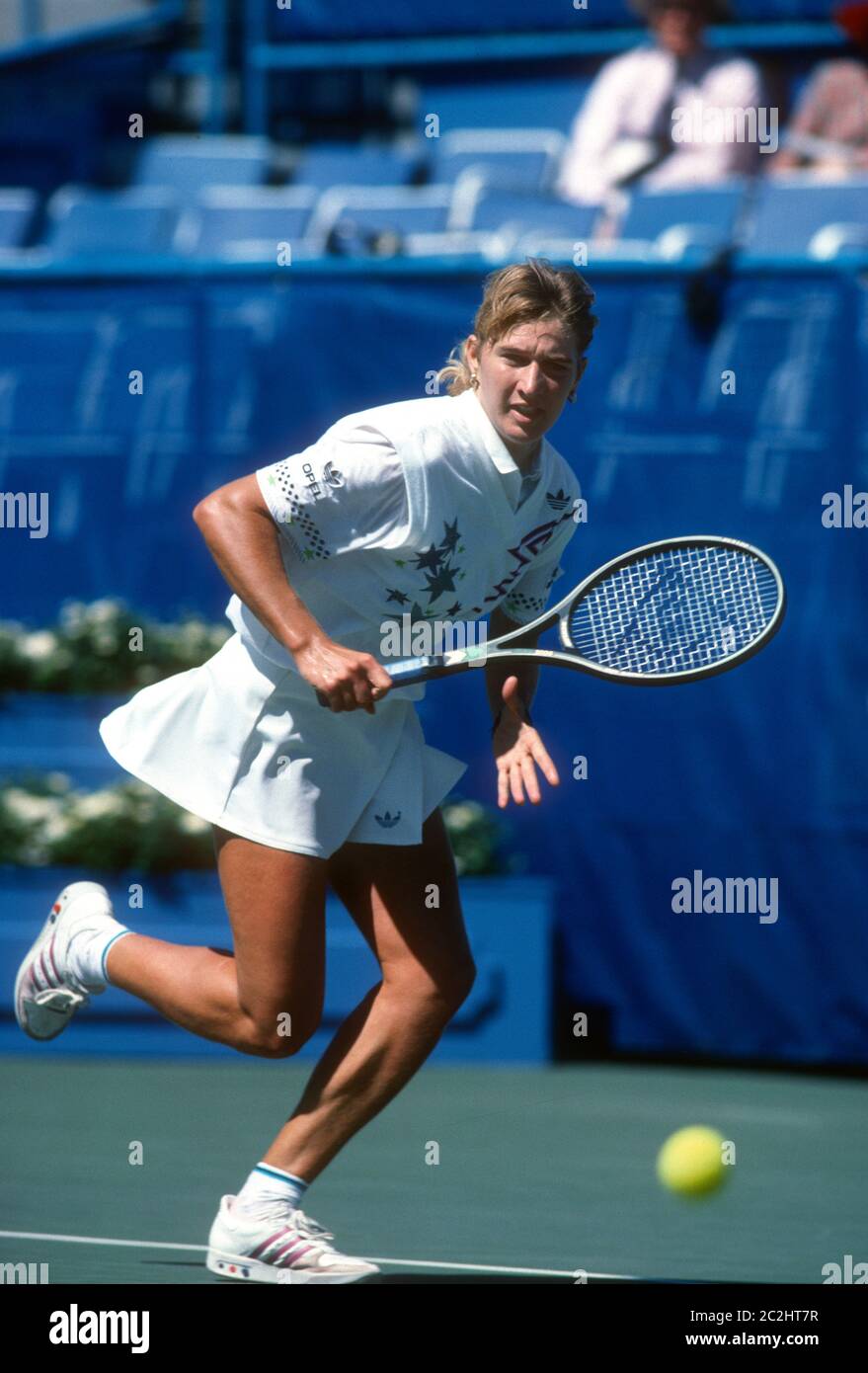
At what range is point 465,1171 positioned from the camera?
5059mm

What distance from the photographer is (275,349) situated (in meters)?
6.90

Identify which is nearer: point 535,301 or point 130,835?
point 535,301

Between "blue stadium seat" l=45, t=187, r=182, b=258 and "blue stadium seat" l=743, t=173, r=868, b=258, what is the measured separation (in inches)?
105

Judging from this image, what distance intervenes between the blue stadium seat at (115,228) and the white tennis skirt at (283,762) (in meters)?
5.52

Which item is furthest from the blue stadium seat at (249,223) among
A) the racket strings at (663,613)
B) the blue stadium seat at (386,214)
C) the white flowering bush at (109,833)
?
the racket strings at (663,613)

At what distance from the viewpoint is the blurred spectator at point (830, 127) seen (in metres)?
8.45

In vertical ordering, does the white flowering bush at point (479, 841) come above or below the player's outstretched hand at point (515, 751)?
above

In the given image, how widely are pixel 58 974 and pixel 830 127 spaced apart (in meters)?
5.85

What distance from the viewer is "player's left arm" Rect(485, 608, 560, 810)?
3.64 m

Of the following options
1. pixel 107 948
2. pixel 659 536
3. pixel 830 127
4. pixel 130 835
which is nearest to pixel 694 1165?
pixel 107 948

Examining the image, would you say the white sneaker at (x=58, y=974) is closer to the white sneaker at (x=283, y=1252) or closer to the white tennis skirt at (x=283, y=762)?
the white tennis skirt at (x=283, y=762)

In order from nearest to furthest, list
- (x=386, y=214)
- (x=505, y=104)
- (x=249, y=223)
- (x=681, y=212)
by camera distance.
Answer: (x=681, y=212)
(x=386, y=214)
(x=249, y=223)
(x=505, y=104)

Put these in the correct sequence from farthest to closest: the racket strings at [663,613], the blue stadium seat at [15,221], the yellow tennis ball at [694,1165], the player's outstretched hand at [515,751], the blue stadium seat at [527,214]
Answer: the blue stadium seat at [15,221] → the blue stadium seat at [527,214] → the yellow tennis ball at [694,1165] → the racket strings at [663,613] → the player's outstretched hand at [515,751]

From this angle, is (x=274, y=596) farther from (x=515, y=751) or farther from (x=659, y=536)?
(x=659, y=536)
